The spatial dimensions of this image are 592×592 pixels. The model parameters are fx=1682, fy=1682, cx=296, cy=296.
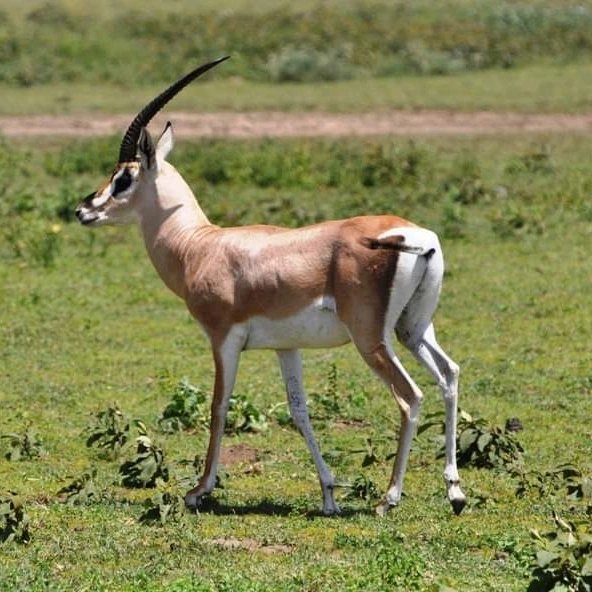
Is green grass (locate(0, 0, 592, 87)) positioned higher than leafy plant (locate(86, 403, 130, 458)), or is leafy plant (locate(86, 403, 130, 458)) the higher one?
leafy plant (locate(86, 403, 130, 458))

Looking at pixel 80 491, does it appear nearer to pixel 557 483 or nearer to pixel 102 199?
pixel 102 199

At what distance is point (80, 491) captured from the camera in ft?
26.0

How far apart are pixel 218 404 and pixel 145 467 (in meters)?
0.59

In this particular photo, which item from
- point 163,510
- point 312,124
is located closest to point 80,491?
point 163,510

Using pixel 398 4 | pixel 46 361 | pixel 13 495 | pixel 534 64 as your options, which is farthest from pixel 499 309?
pixel 398 4

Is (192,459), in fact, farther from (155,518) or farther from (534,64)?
(534,64)

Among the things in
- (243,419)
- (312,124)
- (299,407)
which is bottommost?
(312,124)

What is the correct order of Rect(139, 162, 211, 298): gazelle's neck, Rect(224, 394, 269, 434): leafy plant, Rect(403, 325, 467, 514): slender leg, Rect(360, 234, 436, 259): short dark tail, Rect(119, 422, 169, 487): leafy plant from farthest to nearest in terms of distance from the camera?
1. Rect(224, 394, 269, 434): leafy plant
2. Rect(139, 162, 211, 298): gazelle's neck
3. Rect(119, 422, 169, 487): leafy plant
4. Rect(403, 325, 467, 514): slender leg
5. Rect(360, 234, 436, 259): short dark tail

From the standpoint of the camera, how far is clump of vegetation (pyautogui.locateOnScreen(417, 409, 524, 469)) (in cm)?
858

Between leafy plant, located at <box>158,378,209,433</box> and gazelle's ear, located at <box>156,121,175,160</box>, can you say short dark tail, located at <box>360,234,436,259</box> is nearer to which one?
gazelle's ear, located at <box>156,121,175,160</box>

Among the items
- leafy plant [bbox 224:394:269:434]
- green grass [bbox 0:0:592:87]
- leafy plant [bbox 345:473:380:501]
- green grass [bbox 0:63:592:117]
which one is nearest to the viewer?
leafy plant [bbox 345:473:380:501]

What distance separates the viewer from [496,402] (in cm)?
1019

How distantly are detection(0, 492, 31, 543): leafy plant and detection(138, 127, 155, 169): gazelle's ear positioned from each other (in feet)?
6.76

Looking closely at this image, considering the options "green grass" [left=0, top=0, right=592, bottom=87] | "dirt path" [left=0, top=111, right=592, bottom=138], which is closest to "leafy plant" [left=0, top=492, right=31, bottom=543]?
"dirt path" [left=0, top=111, right=592, bottom=138]
